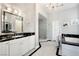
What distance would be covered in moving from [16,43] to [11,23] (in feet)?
1.77

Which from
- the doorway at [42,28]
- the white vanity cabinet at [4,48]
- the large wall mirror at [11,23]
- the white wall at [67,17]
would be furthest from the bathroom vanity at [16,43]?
the white wall at [67,17]

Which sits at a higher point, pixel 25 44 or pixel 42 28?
pixel 42 28

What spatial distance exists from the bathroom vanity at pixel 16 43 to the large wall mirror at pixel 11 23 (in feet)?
0.45

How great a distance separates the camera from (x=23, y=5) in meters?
2.79

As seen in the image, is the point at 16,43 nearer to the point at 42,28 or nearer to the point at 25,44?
the point at 25,44

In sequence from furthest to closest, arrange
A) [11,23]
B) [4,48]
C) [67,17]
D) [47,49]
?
[47,49] < [11,23] < [67,17] < [4,48]

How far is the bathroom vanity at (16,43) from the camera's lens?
7.78 ft

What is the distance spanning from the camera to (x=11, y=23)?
2.79m

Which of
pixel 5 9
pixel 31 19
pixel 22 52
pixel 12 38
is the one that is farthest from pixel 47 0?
pixel 22 52

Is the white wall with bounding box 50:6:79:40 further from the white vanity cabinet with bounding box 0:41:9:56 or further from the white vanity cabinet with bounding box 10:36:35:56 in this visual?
the white vanity cabinet with bounding box 0:41:9:56

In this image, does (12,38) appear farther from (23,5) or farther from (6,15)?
(23,5)

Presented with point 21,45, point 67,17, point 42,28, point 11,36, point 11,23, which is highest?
point 67,17

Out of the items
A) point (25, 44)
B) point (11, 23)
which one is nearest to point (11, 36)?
point (11, 23)

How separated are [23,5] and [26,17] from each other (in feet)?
1.23
